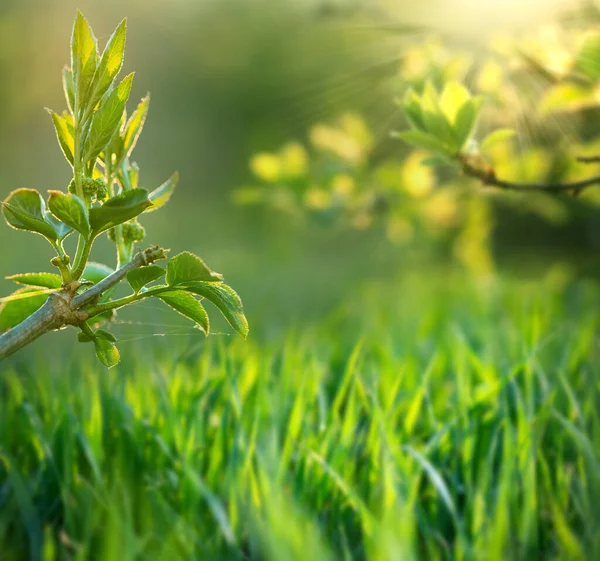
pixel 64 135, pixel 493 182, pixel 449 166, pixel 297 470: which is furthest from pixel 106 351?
pixel 449 166

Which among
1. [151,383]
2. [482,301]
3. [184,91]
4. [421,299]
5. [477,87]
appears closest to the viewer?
[151,383]

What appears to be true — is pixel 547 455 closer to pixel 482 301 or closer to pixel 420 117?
pixel 420 117

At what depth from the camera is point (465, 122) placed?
0.87m

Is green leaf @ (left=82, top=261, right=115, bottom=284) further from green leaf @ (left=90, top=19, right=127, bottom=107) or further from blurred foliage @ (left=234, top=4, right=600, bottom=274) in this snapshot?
blurred foliage @ (left=234, top=4, right=600, bottom=274)

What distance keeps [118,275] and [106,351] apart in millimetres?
105

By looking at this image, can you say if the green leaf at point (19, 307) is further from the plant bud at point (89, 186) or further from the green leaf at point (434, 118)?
the green leaf at point (434, 118)

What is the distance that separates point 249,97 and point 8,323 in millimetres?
4055

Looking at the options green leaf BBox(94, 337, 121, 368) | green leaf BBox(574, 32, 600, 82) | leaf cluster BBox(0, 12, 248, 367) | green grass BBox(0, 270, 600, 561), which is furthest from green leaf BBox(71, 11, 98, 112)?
green leaf BBox(574, 32, 600, 82)

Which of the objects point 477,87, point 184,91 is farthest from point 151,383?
point 184,91

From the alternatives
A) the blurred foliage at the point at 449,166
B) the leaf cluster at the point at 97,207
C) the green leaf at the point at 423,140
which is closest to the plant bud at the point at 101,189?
the leaf cluster at the point at 97,207

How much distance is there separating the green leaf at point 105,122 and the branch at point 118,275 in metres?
0.10

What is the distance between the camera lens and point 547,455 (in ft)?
3.24

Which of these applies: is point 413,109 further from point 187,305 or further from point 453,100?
point 187,305

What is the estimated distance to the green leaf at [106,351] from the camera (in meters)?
0.63
